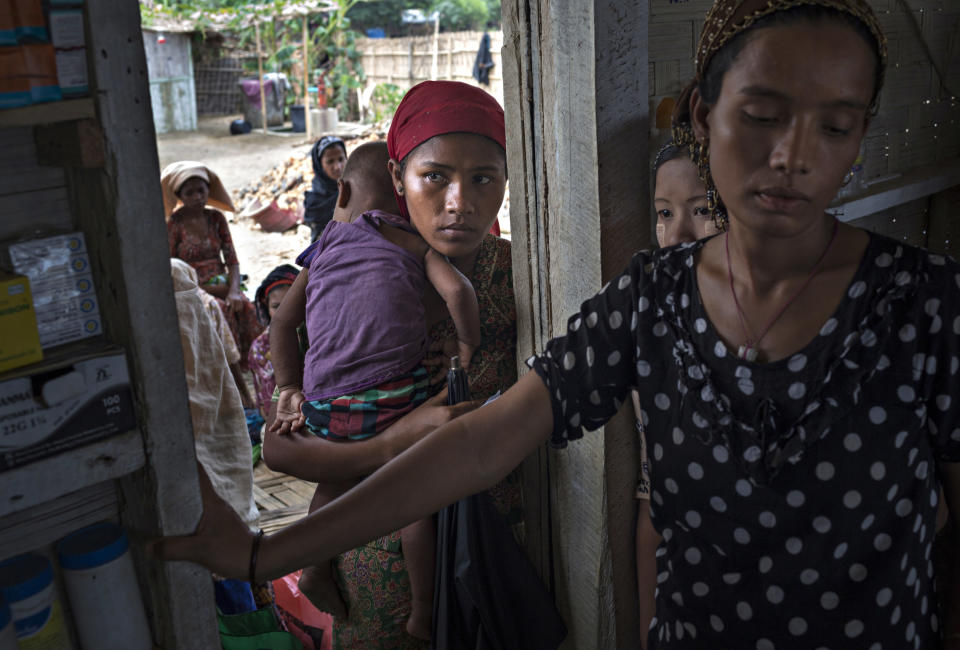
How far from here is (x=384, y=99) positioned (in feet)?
59.9

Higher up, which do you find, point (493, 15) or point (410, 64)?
point (493, 15)

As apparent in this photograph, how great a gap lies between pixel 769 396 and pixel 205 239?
218 inches

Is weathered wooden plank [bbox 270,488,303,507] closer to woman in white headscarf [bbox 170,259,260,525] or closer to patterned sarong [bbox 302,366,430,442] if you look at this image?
woman in white headscarf [bbox 170,259,260,525]

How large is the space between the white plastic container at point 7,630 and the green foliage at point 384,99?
676 inches

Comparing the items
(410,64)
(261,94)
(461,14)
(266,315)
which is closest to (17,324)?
(266,315)

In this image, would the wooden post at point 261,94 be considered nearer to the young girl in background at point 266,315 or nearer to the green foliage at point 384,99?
the green foliage at point 384,99

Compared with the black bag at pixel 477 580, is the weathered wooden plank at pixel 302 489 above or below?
below

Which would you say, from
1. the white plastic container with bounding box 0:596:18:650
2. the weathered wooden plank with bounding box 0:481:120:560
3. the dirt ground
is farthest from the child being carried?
the dirt ground

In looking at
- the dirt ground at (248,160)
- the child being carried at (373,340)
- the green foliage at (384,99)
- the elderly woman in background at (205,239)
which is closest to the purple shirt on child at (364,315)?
the child being carried at (373,340)

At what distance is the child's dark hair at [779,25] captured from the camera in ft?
3.80

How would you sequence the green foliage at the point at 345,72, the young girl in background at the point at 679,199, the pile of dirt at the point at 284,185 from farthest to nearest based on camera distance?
the green foliage at the point at 345,72 < the pile of dirt at the point at 284,185 < the young girl in background at the point at 679,199

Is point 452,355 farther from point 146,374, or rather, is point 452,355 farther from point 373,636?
point 146,374

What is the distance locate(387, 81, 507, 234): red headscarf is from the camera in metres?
2.08

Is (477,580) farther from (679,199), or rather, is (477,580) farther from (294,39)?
(294,39)
